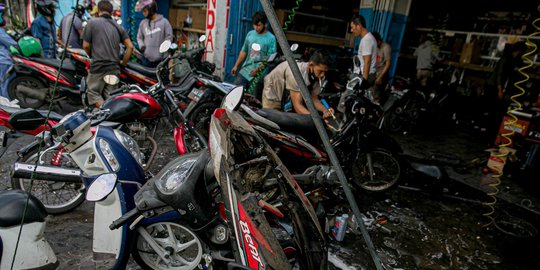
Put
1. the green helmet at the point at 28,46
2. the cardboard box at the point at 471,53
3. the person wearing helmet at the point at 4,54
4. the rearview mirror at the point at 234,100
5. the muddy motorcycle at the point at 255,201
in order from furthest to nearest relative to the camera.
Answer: the cardboard box at the point at 471,53
the green helmet at the point at 28,46
the person wearing helmet at the point at 4,54
the rearview mirror at the point at 234,100
the muddy motorcycle at the point at 255,201

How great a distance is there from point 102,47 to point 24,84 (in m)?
1.90

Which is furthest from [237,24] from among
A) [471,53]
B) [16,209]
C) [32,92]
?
[471,53]

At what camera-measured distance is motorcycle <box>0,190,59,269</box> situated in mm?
1569

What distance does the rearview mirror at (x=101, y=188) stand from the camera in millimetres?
1612

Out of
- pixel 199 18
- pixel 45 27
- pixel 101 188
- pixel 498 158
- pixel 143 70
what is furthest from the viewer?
pixel 199 18

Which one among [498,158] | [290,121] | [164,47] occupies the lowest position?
[498,158]

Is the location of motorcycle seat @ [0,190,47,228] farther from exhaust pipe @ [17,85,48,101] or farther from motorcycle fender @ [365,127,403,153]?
exhaust pipe @ [17,85,48,101]

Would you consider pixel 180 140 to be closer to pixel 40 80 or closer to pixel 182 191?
pixel 182 191


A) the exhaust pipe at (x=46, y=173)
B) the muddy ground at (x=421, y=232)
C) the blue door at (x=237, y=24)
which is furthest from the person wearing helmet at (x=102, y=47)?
the exhaust pipe at (x=46, y=173)

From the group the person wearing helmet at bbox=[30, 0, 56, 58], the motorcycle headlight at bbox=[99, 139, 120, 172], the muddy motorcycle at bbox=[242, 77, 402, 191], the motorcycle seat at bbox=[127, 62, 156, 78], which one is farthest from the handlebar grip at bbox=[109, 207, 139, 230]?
the person wearing helmet at bbox=[30, 0, 56, 58]

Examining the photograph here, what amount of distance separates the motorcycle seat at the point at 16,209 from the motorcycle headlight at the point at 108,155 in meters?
0.47

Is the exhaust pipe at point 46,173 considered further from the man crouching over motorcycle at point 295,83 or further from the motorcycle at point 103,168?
the man crouching over motorcycle at point 295,83

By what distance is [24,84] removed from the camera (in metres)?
5.33

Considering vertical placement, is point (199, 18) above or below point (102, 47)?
above
